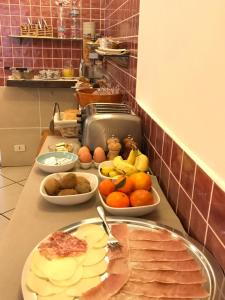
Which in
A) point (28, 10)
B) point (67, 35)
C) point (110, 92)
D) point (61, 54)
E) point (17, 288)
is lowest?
point (17, 288)

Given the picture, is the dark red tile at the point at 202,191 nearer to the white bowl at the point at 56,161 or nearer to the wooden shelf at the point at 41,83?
the white bowl at the point at 56,161

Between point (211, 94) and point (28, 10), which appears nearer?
point (211, 94)

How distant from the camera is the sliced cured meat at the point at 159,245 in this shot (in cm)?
66

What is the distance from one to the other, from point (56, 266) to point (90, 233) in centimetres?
14

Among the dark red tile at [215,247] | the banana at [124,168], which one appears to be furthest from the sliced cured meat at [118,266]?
the banana at [124,168]

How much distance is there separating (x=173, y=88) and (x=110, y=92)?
85 cm

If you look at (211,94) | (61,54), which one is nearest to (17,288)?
(211,94)

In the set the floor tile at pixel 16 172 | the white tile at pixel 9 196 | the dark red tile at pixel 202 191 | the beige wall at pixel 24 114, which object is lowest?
the white tile at pixel 9 196

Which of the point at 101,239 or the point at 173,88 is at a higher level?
the point at 173,88

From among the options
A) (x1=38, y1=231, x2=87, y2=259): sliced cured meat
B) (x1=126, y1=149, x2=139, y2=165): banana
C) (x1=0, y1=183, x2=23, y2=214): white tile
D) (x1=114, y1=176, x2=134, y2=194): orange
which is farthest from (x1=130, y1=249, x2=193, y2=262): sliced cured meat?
(x1=0, y1=183, x2=23, y2=214): white tile

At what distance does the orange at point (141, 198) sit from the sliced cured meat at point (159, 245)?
0.51 feet

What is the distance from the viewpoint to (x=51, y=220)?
0.82m

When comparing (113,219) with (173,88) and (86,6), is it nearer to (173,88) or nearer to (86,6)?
(173,88)

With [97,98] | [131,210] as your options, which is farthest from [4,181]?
[131,210]
